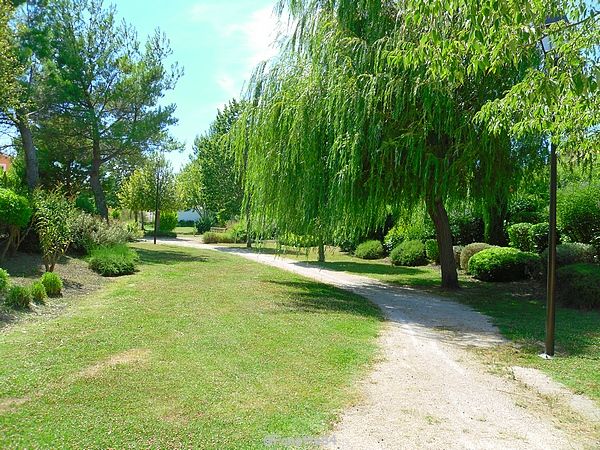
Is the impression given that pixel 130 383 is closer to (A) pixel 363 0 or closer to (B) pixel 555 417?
(B) pixel 555 417

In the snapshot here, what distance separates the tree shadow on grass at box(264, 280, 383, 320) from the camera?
9531 mm

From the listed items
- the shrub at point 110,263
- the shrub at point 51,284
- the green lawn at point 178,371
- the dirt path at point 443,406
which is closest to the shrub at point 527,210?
the green lawn at point 178,371

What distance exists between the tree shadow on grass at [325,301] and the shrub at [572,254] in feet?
17.1

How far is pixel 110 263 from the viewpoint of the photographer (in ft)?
45.7

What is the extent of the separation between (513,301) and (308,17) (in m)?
8.26

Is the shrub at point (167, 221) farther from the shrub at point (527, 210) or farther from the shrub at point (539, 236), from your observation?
the shrub at point (539, 236)

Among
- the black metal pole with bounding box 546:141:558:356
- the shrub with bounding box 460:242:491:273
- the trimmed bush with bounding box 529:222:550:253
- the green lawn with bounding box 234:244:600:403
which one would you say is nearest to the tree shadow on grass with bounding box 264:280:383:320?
the green lawn with bounding box 234:244:600:403

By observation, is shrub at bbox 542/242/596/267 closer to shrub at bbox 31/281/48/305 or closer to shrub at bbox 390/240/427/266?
shrub at bbox 390/240/427/266

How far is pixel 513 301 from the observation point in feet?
37.5

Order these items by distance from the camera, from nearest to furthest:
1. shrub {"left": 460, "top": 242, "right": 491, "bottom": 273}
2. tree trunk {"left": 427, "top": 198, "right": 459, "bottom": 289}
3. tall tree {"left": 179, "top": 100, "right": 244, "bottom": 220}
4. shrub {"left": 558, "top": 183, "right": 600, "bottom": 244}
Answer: tree trunk {"left": 427, "top": 198, "right": 459, "bottom": 289} → shrub {"left": 558, "top": 183, "right": 600, "bottom": 244} → shrub {"left": 460, "top": 242, "right": 491, "bottom": 273} → tall tree {"left": 179, "top": 100, "right": 244, "bottom": 220}

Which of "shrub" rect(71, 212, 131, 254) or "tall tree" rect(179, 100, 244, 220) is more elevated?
"tall tree" rect(179, 100, 244, 220)

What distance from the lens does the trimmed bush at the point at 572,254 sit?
1253 centimetres

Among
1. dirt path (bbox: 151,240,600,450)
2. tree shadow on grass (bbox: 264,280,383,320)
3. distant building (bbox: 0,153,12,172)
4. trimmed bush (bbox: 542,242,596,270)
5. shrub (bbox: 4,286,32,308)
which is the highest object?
distant building (bbox: 0,153,12,172)

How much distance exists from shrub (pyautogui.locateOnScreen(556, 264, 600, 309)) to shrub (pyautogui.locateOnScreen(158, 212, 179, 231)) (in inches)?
1327
